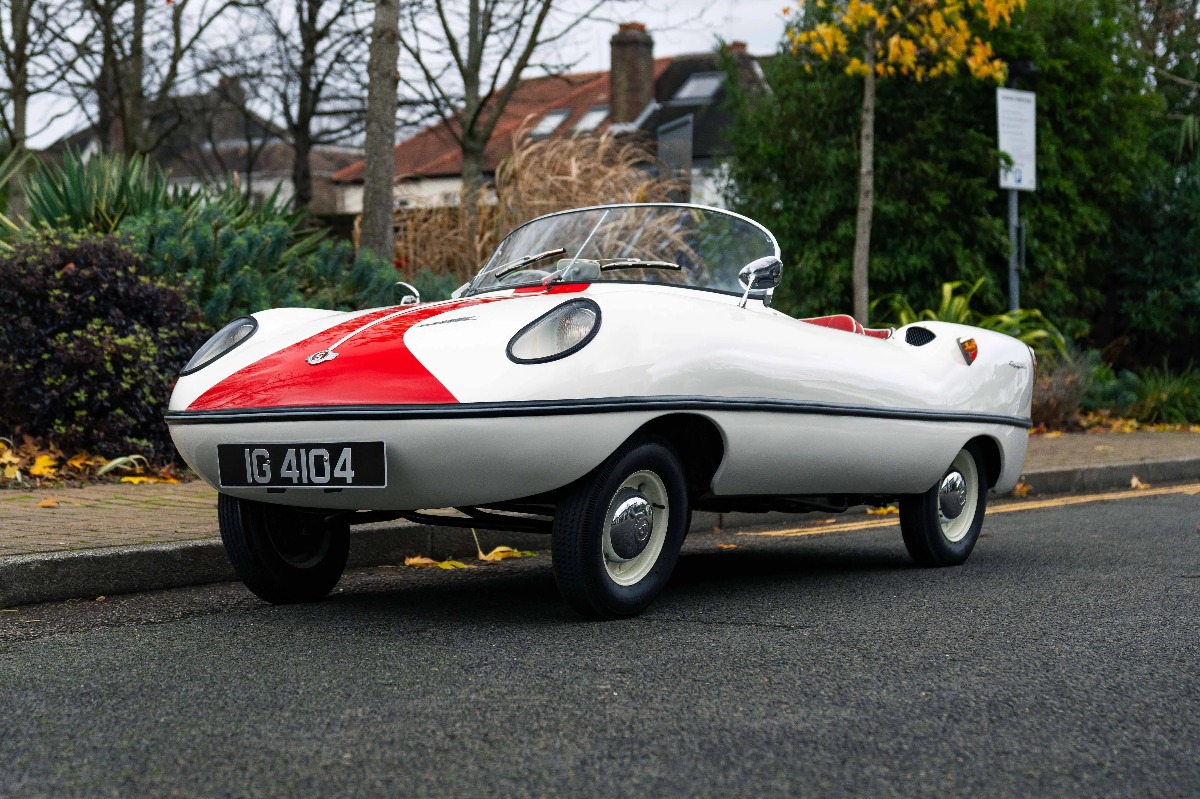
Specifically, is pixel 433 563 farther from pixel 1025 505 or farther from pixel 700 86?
pixel 700 86

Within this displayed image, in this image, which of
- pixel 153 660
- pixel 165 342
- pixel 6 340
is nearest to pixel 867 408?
pixel 153 660

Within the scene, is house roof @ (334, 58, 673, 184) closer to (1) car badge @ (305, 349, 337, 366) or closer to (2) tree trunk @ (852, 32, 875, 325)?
(2) tree trunk @ (852, 32, 875, 325)

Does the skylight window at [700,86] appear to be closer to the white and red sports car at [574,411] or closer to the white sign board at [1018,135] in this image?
the white sign board at [1018,135]

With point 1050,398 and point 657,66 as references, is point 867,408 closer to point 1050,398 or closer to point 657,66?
point 1050,398

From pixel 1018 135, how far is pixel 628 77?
2296cm

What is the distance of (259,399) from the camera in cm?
391

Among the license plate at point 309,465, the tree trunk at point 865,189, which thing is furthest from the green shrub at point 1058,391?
the license plate at point 309,465

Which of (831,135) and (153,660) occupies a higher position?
(831,135)

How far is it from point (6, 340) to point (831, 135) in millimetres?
8887

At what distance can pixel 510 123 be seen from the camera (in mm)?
37312

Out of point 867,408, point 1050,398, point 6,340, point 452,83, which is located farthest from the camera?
point 452,83

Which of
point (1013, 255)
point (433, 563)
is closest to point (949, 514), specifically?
point (433, 563)

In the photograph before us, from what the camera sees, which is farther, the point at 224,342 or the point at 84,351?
the point at 84,351

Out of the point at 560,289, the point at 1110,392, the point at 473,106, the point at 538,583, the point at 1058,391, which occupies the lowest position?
the point at 1110,392
